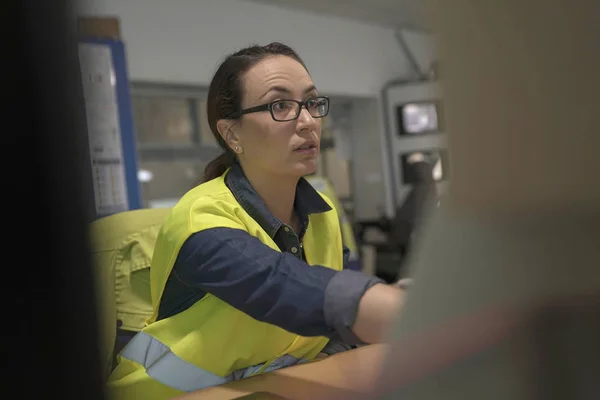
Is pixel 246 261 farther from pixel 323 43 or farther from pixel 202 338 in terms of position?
pixel 323 43

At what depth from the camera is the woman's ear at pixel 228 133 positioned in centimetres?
38

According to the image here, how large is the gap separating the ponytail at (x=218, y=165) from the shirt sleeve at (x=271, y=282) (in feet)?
0.20

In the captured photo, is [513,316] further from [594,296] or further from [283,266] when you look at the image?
[283,266]

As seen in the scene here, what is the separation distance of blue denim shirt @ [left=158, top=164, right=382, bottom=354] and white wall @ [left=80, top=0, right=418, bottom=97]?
102mm

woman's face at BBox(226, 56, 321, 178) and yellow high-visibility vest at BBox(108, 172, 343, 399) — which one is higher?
woman's face at BBox(226, 56, 321, 178)

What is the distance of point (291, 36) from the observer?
48 cm

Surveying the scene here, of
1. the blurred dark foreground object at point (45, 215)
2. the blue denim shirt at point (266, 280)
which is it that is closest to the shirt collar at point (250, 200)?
the blue denim shirt at point (266, 280)

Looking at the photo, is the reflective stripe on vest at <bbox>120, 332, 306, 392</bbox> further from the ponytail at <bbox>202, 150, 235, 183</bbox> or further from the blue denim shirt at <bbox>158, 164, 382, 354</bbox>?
the ponytail at <bbox>202, 150, 235, 183</bbox>

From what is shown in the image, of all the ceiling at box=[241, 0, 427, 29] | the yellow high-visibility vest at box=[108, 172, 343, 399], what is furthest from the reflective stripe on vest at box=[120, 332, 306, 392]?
the ceiling at box=[241, 0, 427, 29]

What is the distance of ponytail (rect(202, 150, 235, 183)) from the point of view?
1.33 ft

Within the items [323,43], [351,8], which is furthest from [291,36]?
[351,8]

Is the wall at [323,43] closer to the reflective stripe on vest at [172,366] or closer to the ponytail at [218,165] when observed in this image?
the ponytail at [218,165]

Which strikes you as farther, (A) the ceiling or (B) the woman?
(A) the ceiling

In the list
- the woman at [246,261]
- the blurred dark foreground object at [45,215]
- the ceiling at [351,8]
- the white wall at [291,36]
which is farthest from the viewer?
the ceiling at [351,8]
